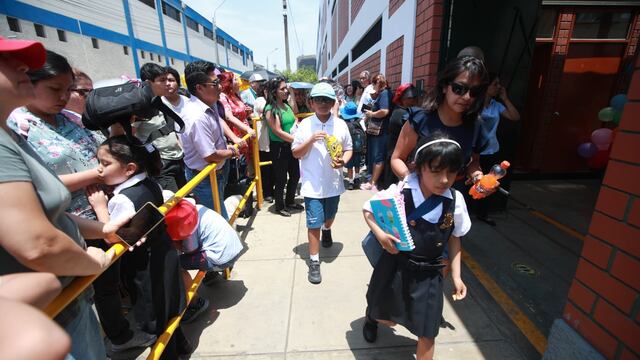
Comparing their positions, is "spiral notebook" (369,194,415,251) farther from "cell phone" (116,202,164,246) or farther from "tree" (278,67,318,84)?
"tree" (278,67,318,84)

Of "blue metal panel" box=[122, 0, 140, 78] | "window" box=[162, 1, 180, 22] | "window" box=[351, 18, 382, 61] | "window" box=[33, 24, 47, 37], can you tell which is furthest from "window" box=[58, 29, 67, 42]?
"window" box=[351, 18, 382, 61]

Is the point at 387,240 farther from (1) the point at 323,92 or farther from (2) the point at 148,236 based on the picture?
(1) the point at 323,92

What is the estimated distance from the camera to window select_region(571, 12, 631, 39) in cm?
518

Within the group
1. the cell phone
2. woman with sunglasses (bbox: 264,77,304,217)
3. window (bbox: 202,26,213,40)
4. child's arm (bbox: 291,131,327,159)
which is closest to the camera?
the cell phone

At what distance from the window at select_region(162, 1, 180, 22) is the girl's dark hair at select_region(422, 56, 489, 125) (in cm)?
3006

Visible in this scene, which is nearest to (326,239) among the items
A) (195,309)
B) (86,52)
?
(195,309)

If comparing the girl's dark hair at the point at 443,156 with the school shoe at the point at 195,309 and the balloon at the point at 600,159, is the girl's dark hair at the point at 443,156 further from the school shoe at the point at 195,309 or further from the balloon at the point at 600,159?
the balloon at the point at 600,159

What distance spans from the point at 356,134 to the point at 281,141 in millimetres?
1936

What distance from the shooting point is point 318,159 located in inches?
114

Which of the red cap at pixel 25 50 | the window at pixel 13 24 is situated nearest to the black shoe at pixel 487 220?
the red cap at pixel 25 50

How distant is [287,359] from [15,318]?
6.27 ft

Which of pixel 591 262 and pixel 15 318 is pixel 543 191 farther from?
pixel 15 318

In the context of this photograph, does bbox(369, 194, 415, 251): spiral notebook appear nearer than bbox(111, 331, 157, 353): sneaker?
Yes

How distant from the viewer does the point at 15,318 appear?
52cm
